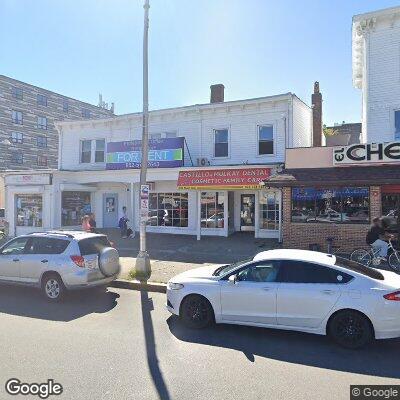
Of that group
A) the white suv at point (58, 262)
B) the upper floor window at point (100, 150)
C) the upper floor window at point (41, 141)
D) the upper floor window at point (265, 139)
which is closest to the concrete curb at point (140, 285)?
the white suv at point (58, 262)

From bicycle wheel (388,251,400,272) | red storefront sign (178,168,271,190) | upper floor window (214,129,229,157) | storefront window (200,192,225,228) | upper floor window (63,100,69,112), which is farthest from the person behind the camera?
Answer: upper floor window (63,100,69,112)

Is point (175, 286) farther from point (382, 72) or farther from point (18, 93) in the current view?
point (18, 93)

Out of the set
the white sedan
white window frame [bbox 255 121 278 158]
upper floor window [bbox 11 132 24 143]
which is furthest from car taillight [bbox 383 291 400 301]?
upper floor window [bbox 11 132 24 143]

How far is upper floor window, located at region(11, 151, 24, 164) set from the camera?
5275 cm

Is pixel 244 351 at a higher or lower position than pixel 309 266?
lower

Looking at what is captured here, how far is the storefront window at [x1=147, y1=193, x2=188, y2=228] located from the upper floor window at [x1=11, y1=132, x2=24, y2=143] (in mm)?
39792

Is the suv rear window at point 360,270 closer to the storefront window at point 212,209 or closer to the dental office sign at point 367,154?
the dental office sign at point 367,154

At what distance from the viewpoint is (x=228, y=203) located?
19.8 metres

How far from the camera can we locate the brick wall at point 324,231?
13.4 metres

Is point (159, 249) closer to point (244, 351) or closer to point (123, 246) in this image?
point (123, 246)

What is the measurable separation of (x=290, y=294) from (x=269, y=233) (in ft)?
40.6

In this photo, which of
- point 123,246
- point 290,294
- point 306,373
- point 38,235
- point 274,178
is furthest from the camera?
point 123,246

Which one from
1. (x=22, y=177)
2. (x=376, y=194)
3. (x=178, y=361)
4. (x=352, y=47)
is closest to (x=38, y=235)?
(x=178, y=361)

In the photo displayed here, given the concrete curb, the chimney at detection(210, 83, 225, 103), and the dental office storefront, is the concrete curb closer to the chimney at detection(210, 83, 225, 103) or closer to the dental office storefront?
the dental office storefront
